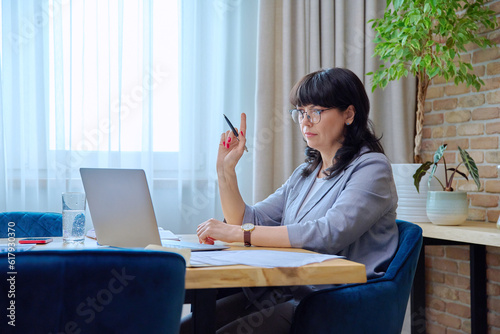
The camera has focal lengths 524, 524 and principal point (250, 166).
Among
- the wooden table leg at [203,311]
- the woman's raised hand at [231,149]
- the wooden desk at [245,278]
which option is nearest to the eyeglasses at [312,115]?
the woman's raised hand at [231,149]

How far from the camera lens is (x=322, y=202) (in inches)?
62.7

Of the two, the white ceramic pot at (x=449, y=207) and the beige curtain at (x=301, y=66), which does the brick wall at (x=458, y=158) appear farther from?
the white ceramic pot at (x=449, y=207)

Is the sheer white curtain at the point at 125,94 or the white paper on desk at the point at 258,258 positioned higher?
the sheer white curtain at the point at 125,94

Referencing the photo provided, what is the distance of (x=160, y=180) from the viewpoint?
2918mm

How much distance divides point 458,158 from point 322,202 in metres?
1.57

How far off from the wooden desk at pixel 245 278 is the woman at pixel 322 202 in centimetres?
31

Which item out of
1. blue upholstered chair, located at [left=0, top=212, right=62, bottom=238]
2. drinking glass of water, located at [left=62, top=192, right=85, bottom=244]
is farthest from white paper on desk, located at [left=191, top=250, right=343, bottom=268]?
blue upholstered chair, located at [left=0, top=212, right=62, bottom=238]

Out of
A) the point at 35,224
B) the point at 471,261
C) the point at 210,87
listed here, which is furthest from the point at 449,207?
the point at 35,224

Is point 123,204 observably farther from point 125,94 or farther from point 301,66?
point 301,66

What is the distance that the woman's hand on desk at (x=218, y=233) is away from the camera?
1.43 meters

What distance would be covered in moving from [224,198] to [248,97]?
1346 mm

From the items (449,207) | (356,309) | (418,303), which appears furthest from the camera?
(418,303)

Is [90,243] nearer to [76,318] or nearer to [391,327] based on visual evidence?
[76,318]

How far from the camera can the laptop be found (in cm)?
125
